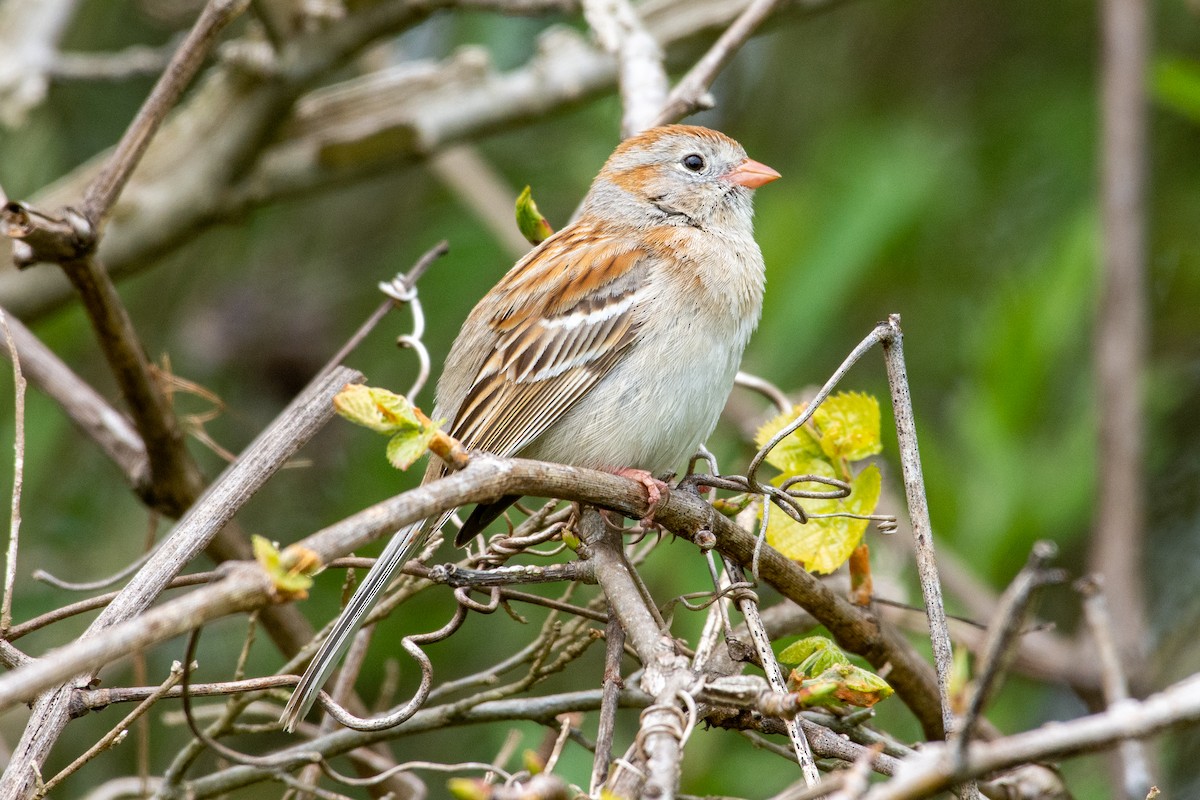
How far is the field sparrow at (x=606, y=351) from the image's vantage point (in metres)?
2.67

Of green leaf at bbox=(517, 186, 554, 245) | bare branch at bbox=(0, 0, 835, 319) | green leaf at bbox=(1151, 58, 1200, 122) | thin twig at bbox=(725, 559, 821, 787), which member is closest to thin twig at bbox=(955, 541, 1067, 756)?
thin twig at bbox=(725, 559, 821, 787)

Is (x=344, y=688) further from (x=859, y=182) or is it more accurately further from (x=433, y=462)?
(x=859, y=182)

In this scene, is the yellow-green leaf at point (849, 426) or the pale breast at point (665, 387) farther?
the pale breast at point (665, 387)

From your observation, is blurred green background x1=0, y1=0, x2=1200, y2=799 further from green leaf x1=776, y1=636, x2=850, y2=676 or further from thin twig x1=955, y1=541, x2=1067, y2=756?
thin twig x1=955, y1=541, x2=1067, y2=756

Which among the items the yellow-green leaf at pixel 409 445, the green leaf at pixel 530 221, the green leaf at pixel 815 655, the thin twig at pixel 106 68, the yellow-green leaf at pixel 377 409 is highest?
the thin twig at pixel 106 68

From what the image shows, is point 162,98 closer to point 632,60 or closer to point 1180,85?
point 632,60

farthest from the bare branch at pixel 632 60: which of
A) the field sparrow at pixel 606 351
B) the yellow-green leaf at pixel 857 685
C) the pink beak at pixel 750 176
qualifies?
the yellow-green leaf at pixel 857 685

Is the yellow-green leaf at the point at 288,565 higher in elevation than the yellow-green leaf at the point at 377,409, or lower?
lower

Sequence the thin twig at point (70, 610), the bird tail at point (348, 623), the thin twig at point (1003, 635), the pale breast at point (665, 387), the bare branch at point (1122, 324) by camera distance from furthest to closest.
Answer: the bare branch at point (1122, 324) → the pale breast at point (665, 387) → the bird tail at point (348, 623) → the thin twig at point (70, 610) → the thin twig at point (1003, 635)

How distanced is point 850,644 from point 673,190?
1519 mm

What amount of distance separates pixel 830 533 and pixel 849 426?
18cm

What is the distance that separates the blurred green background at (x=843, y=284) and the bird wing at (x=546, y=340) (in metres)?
Answer: 1.04

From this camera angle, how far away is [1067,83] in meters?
5.17

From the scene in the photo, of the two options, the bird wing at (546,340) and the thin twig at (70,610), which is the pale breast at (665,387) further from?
the thin twig at (70,610)
